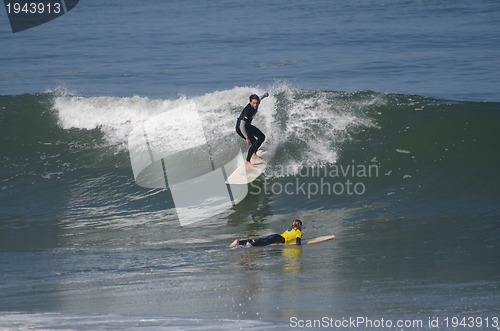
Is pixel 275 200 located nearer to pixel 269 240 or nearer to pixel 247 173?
pixel 247 173

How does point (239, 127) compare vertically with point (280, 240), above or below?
above

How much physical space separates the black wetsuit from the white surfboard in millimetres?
220

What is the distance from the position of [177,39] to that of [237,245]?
77.2ft

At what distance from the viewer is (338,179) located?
1011cm

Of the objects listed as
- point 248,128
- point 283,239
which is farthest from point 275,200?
point 283,239

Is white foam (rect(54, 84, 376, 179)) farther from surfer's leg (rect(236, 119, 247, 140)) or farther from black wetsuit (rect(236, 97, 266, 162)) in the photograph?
surfer's leg (rect(236, 119, 247, 140))

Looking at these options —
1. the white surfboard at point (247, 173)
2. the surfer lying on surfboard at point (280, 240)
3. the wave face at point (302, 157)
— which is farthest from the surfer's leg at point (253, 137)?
the surfer lying on surfboard at point (280, 240)

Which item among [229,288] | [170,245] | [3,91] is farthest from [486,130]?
[3,91]

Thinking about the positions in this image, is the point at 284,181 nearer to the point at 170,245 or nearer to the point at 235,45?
the point at 170,245

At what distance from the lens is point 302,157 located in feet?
35.5

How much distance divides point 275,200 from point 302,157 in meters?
1.59

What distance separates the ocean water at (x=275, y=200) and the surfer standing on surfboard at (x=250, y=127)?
0.64 m

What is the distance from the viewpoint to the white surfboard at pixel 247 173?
10094 millimetres

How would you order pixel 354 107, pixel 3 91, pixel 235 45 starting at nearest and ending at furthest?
pixel 354 107
pixel 3 91
pixel 235 45
